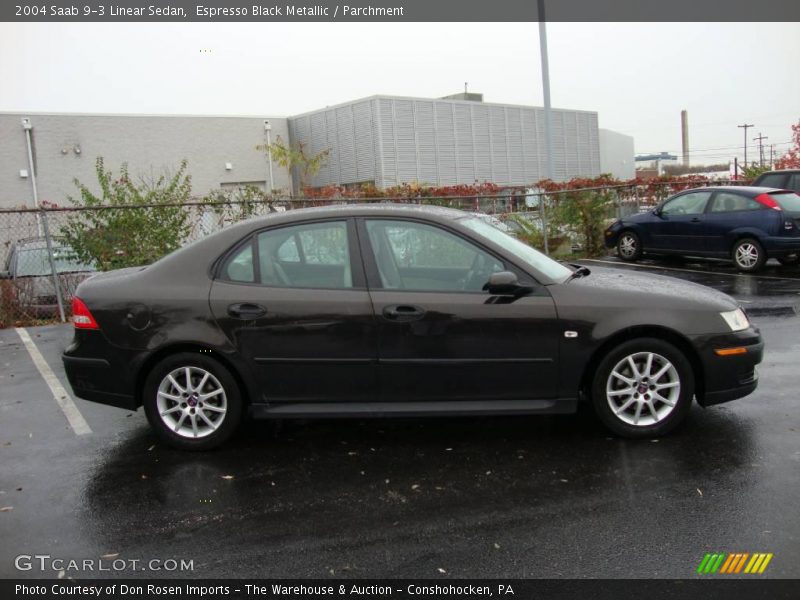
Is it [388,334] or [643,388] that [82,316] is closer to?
[388,334]

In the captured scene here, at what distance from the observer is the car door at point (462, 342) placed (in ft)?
15.6

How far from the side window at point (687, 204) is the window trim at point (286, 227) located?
10.5 m

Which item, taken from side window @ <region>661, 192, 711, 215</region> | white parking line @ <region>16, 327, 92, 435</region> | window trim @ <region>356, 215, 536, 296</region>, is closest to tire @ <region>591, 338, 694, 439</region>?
window trim @ <region>356, 215, 536, 296</region>

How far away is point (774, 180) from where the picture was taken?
601 inches

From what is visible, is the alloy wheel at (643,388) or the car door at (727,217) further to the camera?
the car door at (727,217)

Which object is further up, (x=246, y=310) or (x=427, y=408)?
(x=246, y=310)

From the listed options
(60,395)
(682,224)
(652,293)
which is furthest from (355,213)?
(682,224)

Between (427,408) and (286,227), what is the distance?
5.23 feet

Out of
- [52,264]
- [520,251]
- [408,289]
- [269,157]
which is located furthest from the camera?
[269,157]

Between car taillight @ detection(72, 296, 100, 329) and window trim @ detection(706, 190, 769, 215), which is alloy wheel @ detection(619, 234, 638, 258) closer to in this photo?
window trim @ detection(706, 190, 769, 215)

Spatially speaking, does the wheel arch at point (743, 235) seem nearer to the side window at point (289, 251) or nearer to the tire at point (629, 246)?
the tire at point (629, 246)

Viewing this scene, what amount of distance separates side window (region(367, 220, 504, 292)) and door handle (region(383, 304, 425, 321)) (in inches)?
6.0
